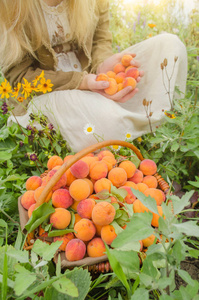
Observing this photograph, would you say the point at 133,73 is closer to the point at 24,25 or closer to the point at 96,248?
the point at 24,25

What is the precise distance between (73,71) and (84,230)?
0.93 m

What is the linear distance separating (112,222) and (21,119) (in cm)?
86

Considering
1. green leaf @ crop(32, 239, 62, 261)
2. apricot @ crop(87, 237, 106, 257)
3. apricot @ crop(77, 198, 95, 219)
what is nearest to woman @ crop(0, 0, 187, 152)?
apricot @ crop(77, 198, 95, 219)

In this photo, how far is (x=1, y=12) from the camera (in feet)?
4.10

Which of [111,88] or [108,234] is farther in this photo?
[111,88]

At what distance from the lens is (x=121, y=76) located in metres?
1.40

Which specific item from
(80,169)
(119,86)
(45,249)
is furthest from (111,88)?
(45,249)

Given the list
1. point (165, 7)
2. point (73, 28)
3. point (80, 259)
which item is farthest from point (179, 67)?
point (165, 7)

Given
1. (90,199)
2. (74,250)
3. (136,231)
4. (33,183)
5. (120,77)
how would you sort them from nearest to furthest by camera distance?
(136,231), (74,250), (90,199), (33,183), (120,77)

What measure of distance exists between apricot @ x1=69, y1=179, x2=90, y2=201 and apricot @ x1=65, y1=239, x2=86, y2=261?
6.1 inches

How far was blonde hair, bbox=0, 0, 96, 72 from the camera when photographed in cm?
125

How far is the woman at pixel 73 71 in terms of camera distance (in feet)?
4.32

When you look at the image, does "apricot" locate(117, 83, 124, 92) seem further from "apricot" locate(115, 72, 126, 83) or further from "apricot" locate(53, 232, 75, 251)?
"apricot" locate(53, 232, 75, 251)

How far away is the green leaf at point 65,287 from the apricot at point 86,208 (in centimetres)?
30
